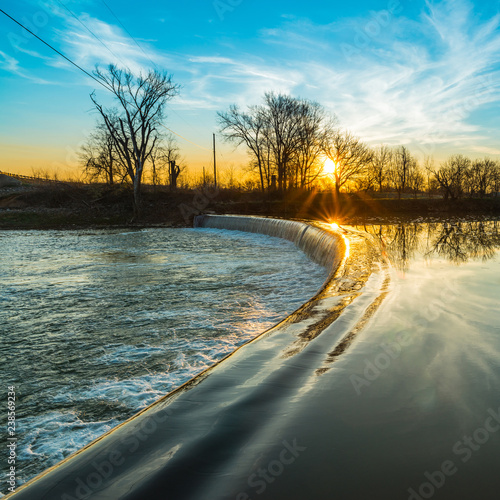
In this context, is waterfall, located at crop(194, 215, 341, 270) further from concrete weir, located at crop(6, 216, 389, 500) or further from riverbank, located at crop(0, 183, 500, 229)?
concrete weir, located at crop(6, 216, 389, 500)

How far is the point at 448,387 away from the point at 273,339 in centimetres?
165

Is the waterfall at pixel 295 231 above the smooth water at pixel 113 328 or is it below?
above

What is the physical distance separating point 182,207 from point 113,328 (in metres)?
29.4

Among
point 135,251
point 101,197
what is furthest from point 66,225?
point 135,251

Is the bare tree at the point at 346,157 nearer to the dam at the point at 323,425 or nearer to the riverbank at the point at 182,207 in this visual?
the riverbank at the point at 182,207

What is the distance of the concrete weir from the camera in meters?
1.84

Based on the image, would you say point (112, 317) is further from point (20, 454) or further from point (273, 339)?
point (20, 454)

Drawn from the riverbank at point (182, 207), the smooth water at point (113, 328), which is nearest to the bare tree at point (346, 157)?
the riverbank at point (182, 207)

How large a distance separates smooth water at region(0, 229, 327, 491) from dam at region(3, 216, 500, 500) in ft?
2.17

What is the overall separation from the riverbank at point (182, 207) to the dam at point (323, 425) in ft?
86.8

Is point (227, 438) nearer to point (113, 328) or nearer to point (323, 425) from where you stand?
point (323, 425)

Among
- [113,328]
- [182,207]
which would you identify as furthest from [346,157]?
[113,328]

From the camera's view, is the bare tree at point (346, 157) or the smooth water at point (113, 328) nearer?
the smooth water at point (113, 328)

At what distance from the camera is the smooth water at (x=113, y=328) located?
3.14m
